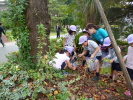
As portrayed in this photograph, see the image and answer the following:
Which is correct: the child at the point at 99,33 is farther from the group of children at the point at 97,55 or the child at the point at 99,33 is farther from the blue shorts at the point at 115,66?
the blue shorts at the point at 115,66

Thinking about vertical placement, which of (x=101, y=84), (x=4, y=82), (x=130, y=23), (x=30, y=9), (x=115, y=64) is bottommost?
(x=101, y=84)

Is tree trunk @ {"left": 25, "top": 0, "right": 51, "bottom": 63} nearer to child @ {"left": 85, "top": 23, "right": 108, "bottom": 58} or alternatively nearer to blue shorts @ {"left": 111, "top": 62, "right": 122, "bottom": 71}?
child @ {"left": 85, "top": 23, "right": 108, "bottom": 58}

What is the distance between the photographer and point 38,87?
216cm

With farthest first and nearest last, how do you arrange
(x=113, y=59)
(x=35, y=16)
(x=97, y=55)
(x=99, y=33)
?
(x=99, y=33) → (x=97, y=55) → (x=35, y=16) → (x=113, y=59)

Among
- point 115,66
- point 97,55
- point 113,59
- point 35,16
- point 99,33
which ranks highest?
point 35,16

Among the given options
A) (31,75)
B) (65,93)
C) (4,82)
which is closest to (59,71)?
(31,75)

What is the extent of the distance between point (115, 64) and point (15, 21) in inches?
96.7

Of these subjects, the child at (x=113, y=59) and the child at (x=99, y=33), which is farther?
the child at (x=99, y=33)

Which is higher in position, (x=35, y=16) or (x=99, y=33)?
(x=35, y=16)

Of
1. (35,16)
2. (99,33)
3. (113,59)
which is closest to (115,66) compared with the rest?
(113,59)

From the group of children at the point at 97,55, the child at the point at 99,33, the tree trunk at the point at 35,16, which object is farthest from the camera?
the child at the point at 99,33

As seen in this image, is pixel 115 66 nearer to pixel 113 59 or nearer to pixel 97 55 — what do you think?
pixel 113 59

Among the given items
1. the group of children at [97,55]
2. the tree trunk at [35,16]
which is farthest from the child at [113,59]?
the tree trunk at [35,16]

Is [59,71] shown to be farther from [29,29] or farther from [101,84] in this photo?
[29,29]
